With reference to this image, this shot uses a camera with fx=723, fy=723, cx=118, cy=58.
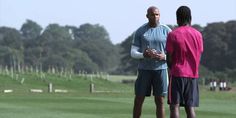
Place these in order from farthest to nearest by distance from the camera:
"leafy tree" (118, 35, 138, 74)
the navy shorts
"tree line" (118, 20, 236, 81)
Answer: "leafy tree" (118, 35, 138, 74)
"tree line" (118, 20, 236, 81)
the navy shorts

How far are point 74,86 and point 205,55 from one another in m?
63.9

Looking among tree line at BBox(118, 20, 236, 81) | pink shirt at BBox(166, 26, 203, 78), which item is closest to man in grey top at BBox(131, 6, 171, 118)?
pink shirt at BBox(166, 26, 203, 78)

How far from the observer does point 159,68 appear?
11523mm

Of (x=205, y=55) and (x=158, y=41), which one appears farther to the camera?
(x=205, y=55)

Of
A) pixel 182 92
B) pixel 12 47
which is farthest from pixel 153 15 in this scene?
pixel 12 47

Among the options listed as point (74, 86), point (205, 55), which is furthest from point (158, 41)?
point (205, 55)

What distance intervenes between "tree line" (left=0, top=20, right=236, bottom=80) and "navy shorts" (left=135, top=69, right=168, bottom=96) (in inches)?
3680

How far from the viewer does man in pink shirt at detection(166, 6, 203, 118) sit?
33.1 ft

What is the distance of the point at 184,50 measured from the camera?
10102mm

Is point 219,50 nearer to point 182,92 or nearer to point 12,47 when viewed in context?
point 12,47

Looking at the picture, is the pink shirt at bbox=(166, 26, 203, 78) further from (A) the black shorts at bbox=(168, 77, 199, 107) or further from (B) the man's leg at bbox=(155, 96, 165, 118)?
(B) the man's leg at bbox=(155, 96, 165, 118)

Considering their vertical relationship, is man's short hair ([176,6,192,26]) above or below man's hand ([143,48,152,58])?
above

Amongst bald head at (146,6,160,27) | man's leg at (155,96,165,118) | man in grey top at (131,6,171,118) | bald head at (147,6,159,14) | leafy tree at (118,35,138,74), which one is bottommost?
man's leg at (155,96,165,118)

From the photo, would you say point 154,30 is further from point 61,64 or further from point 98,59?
point 98,59
